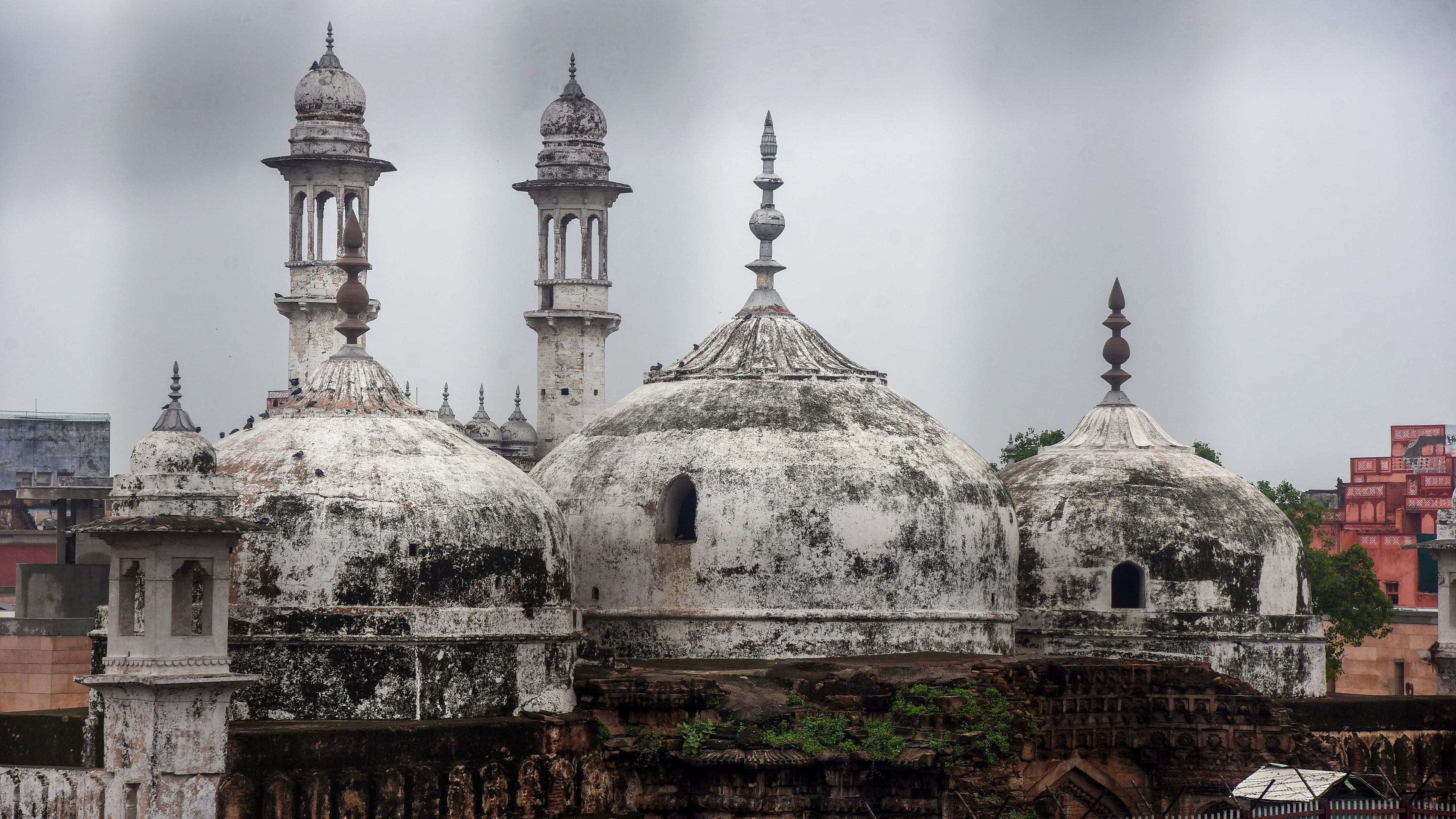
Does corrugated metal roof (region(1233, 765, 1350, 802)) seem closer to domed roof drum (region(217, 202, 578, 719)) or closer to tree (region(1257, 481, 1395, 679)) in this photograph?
domed roof drum (region(217, 202, 578, 719))

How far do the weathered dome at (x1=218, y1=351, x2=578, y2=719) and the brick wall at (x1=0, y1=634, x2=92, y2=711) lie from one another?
8196 millimetres

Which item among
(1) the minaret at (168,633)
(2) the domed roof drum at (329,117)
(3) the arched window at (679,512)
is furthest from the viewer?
(2) the domed roof drum at (329,117)

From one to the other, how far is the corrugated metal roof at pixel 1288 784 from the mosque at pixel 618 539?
15.0 feet

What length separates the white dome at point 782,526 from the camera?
94.3ft

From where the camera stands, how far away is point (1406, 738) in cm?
3225

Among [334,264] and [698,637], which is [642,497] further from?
[334,264]

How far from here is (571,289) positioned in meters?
38.5

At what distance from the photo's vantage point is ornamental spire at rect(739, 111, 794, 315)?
106 feet

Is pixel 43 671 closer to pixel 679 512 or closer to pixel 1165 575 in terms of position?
pixel 679 512

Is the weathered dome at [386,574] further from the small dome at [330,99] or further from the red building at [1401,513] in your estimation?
the red building at [1401,513]

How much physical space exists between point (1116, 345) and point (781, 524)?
28.0 ft

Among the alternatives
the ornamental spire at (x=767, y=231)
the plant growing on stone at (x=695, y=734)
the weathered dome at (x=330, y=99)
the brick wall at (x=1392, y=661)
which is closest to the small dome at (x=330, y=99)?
the weathered dome at (x=330, y=99)

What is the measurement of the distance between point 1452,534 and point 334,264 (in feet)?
55.0

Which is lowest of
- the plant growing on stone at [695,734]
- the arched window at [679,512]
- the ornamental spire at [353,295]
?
the plant growing on stone at [695,734]
